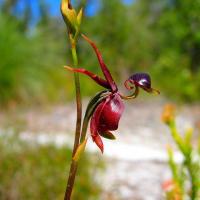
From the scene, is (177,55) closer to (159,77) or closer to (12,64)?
(159,77)

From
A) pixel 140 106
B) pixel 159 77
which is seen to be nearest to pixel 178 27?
pixel 140 106

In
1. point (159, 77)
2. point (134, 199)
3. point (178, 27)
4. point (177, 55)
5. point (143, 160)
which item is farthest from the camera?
point (159, 77)

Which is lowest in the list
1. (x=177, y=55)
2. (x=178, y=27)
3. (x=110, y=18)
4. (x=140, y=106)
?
(x=140, y=106)

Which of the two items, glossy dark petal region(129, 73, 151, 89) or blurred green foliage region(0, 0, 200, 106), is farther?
blurred green foliage region(0, 0, 200, 106)

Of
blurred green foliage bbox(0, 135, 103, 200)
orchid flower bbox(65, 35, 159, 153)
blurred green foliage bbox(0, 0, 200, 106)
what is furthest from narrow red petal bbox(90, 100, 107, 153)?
blurred green foliage bbox(0, 0, 200, 106)

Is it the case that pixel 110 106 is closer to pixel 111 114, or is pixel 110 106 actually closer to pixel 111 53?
pixel 111 114

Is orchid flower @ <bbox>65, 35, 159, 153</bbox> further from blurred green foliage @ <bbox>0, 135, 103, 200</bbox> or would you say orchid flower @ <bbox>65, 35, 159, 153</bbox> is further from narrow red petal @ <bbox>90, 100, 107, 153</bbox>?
blurred green foliage @ <bbox>0, 135, 103, 200</bbox>
